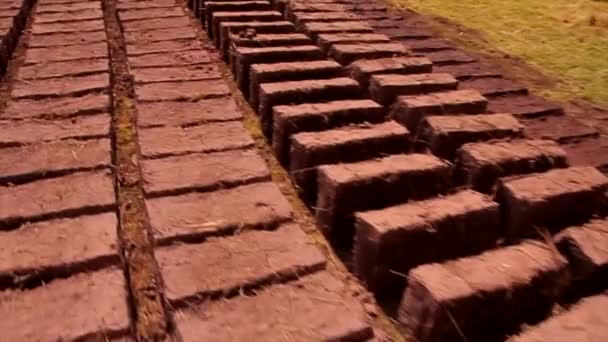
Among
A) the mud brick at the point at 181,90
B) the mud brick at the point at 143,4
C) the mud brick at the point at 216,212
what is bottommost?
the mud brick at the point at 216,212

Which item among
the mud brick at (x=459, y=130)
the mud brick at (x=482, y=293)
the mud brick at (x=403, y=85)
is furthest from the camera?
the mud brick at (x=403, y=85)

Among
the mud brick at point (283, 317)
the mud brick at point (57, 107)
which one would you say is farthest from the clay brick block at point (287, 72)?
the mud brick at point (283, 317)

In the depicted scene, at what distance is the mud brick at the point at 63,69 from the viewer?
2686 mm

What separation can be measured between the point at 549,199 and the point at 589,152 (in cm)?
85

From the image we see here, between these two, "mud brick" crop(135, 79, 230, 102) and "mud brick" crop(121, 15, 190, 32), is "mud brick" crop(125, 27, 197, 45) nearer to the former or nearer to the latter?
"mud brick" crop(121, 15, 190, 32)

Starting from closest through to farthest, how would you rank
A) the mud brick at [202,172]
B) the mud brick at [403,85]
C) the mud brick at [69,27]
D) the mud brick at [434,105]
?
the mud brick at [202,172] → the mud brick at [434,105] → the mud brick at [403,85] → the mud brick at [69,27]

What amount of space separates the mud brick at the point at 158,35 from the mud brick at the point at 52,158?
50.2 inches

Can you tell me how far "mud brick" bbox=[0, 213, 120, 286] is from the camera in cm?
149

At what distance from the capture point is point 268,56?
108 inches

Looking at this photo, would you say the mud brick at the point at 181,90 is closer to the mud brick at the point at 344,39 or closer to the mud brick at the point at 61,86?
the mud brick at the point at 61,86

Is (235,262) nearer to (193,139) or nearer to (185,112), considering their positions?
(193,139)

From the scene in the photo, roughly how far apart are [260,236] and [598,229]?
1.04 metres

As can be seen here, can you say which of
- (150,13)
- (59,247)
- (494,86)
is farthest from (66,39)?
(494,86)

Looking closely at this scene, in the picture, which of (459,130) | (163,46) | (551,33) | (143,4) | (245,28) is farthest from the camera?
(551,33)
